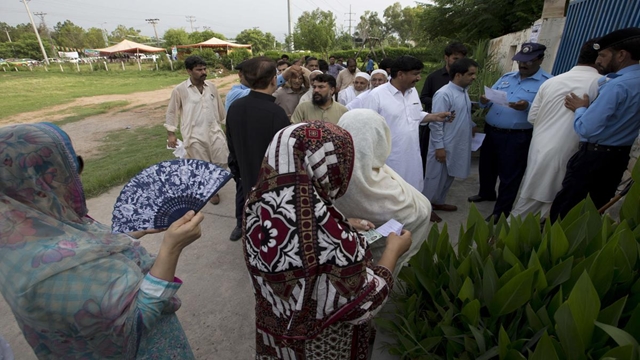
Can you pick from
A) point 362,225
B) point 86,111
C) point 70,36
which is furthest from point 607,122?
point 70,36

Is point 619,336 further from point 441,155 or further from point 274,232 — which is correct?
point 441,155

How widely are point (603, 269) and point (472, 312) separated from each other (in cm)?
45

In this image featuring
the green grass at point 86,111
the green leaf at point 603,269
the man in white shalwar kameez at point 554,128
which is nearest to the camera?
the green leaf at point 603,269

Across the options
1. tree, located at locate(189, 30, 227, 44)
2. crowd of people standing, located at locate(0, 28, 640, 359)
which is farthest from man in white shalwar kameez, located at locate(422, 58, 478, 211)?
tree, located at locate(189, 30, 227, 44)

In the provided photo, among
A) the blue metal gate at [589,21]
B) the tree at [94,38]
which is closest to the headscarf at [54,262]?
the blue metal gate at [589,21]

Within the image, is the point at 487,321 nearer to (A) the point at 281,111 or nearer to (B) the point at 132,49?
(A) the point at 281,111

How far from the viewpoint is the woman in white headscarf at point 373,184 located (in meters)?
1.76

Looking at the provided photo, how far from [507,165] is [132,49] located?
47254mm

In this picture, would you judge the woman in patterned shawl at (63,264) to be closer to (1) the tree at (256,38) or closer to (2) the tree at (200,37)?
(1) the tree at (256,38)

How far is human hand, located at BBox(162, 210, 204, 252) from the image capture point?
118 cm

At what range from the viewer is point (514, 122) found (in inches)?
134

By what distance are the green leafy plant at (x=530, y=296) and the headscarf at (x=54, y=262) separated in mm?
1043

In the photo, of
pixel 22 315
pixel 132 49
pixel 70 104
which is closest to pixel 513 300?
pixel 22 315

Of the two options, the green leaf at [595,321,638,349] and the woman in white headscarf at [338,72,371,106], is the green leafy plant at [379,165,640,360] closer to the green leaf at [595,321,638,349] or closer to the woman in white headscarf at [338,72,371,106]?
the green leaf at [595,321,638,349]
